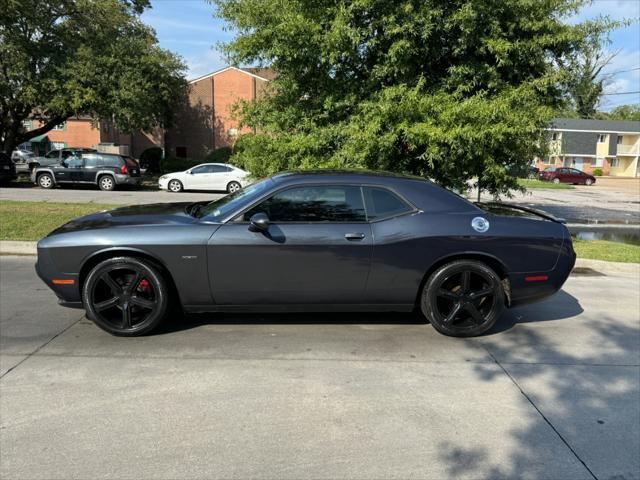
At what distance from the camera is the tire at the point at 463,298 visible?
4.67 metres

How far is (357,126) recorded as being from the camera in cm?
818

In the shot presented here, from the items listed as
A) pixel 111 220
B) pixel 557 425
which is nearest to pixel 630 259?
pixel 557 425

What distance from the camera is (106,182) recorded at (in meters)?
21.2

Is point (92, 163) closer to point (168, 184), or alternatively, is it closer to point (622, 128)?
point (168, 184)

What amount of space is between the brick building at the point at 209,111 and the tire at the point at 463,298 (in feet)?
137

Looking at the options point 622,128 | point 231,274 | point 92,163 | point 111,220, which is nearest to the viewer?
point 231,274

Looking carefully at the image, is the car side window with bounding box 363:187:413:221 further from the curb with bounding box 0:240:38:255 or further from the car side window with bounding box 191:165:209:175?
the car side window with bounding box 191:165:209:175

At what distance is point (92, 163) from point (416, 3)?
17.2 metres

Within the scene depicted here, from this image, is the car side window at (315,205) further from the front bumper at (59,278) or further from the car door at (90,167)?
the car door at (90,167)

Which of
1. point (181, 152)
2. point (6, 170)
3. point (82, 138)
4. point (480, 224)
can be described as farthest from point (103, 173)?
point (82, 138)

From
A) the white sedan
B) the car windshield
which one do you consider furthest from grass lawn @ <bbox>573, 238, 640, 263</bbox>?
the white sedan

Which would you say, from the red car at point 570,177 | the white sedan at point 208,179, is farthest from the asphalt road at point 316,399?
the red car at point 570,177

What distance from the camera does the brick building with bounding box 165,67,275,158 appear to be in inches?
1763

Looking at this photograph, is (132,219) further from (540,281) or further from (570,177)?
(570,177)
